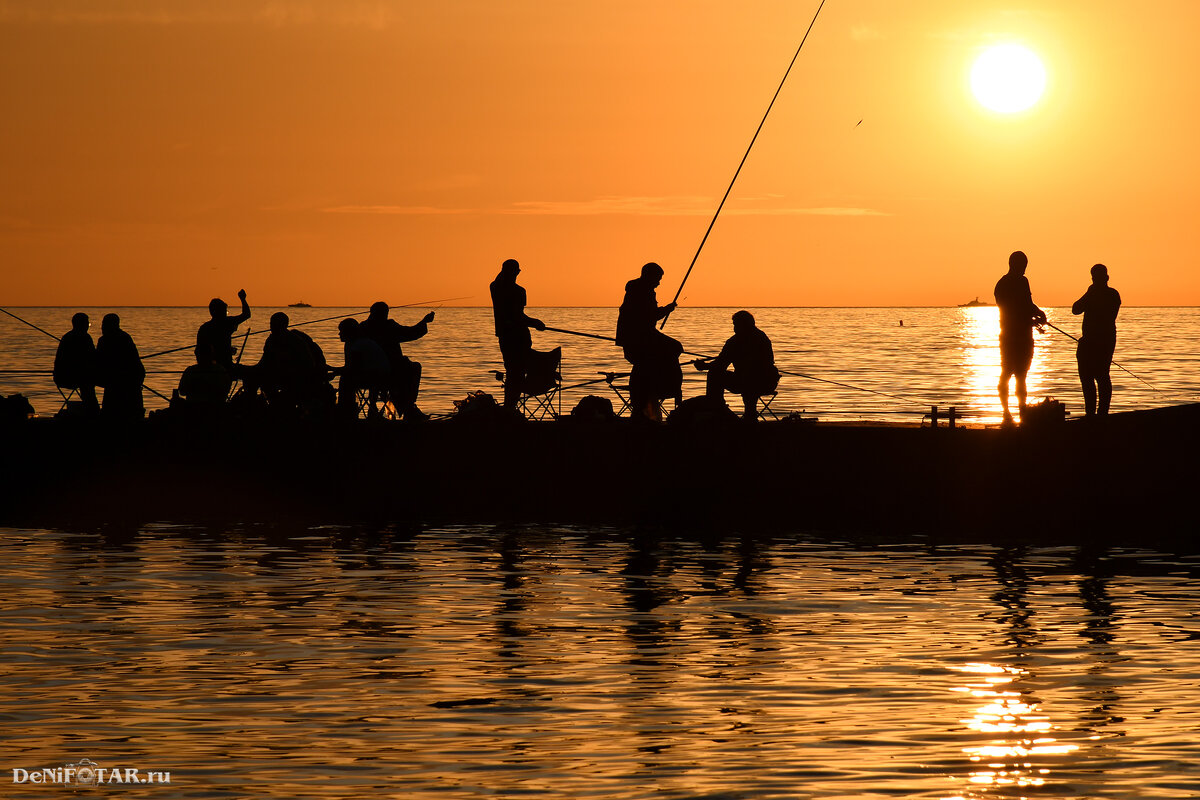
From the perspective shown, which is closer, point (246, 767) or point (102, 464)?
point (246, 767)

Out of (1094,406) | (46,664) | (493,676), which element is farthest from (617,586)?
(1094,406)

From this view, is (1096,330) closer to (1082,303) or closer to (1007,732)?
(1082,303)

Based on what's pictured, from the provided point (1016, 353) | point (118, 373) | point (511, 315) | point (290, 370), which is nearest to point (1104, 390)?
point (1016, 353)

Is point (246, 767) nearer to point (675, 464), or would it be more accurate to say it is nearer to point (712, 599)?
point (712, 599)

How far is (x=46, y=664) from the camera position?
9.23 m

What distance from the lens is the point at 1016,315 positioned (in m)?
15.6

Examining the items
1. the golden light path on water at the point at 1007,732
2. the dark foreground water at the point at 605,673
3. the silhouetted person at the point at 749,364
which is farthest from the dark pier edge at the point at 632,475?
the golden light path on water at the point at 1007,732

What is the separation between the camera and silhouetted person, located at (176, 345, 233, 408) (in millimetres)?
17000

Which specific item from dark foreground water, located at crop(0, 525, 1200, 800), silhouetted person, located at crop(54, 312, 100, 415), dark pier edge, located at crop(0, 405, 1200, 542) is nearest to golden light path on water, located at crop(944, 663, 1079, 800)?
dark foreground water, located at crop(0, 525, 1200, 800)

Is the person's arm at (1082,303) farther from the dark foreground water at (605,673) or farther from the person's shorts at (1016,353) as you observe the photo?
the dark foreground water at (605,673)

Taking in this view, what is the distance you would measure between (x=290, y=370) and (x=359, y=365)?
989 millimetres

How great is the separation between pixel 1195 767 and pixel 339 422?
38.0 ft

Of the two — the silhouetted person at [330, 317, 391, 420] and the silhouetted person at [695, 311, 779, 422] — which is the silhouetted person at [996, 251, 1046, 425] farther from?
the silhouetted person at [330, 317, 391, 420]

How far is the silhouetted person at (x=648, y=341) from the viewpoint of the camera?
51.6 feet
